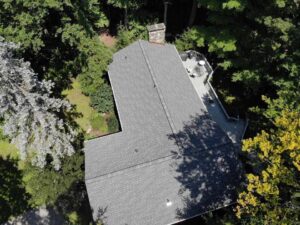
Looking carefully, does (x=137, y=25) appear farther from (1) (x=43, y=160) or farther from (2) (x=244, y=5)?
(1) (x=43, y=160)

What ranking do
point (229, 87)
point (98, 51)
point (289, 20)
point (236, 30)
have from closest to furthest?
point (289, 20), point (236, 30), point (98, 51), point (229, 87)

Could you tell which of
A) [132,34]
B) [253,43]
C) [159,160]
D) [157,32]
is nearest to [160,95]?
[159,160]

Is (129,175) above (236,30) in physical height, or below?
below

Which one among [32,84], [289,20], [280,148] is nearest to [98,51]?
[32,84]

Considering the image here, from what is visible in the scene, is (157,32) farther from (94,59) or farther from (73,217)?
(73,217)

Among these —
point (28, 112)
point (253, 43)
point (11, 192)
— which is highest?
point (253, 43)

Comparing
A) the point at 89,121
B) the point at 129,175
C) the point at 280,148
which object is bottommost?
the point at 89,121

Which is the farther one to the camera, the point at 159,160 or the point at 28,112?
the point at 159,160
